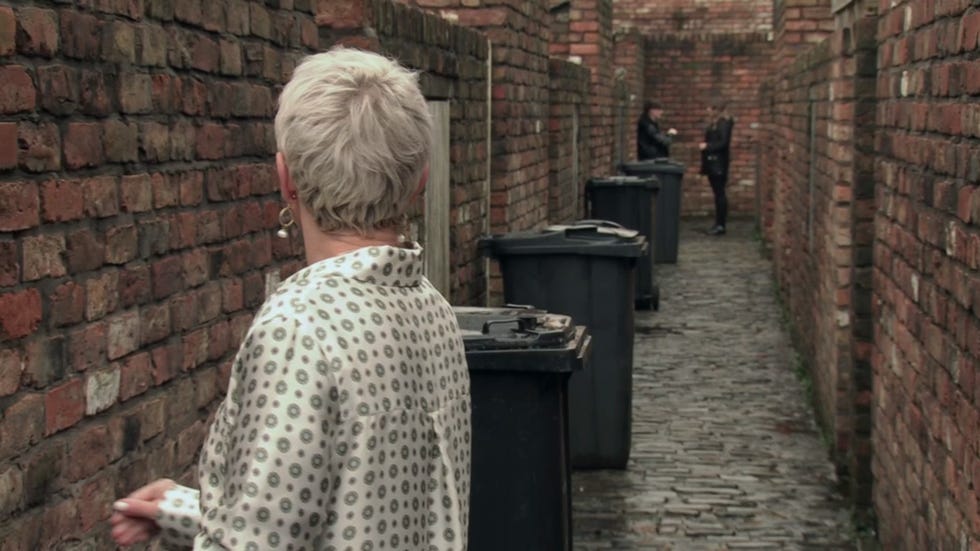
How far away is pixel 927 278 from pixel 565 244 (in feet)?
9.29

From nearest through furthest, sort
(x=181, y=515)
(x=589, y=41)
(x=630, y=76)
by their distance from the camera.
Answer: (x=181, y=515), (x=589, y=41), (x=630, y=76)

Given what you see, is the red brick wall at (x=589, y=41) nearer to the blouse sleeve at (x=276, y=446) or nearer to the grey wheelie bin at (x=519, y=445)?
the grey wheelie bin at (x=519, y=445)

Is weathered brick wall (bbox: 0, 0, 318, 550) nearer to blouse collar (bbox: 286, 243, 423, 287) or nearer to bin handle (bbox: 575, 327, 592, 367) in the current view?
blouse collar (bbox: 286, 243, 423, 287)

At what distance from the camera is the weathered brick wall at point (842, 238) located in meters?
7.27

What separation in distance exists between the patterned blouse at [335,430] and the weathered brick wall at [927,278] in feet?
6.84

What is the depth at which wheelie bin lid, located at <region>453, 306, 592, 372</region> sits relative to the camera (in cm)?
504

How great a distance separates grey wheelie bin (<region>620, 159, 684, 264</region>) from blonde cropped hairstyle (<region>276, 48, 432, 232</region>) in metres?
14.6

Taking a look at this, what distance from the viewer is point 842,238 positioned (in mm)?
7703

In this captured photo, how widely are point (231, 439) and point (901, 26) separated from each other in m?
4.03

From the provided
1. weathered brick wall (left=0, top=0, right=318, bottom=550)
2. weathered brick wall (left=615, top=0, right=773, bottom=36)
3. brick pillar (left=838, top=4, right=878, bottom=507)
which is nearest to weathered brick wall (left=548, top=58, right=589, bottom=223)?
brick pillar (left=838, top=4, right=878, bottom=507)

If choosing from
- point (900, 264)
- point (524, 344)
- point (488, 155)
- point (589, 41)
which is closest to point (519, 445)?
point (524, 344)

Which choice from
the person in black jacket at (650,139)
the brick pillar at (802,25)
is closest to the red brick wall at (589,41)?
the brick pillar at (802,25)

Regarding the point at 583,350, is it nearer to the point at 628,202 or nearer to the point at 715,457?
the point at 715,457

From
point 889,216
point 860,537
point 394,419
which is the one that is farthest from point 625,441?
point 394,419
